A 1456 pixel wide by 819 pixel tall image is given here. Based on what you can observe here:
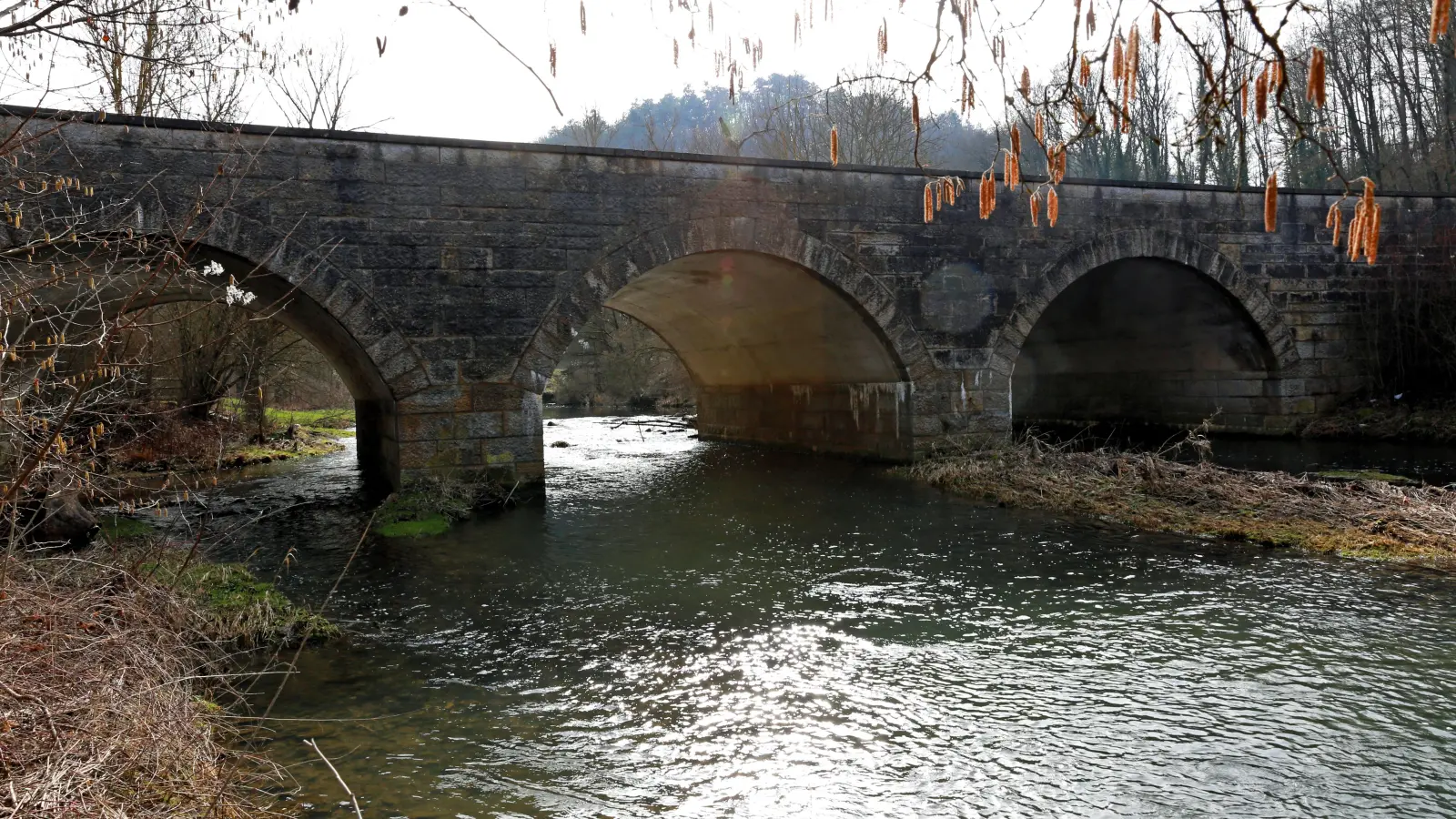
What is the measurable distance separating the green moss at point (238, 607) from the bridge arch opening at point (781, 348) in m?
5.97

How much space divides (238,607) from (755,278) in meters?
8.37

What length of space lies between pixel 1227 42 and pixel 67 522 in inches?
343

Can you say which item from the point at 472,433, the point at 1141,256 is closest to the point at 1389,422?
the point at 1141,256

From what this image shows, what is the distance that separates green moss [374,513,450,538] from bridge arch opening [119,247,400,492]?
3.00 feet

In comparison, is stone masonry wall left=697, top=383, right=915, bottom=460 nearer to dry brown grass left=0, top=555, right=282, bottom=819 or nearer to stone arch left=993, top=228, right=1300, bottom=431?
stone arch left=993, top=228, right=1300, bottom=431

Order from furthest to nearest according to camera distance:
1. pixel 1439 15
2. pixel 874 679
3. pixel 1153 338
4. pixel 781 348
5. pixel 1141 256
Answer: pixel 1153 338, pixel 781 348, pixel 1141 256, pixel 874 679, pixel 1439 15

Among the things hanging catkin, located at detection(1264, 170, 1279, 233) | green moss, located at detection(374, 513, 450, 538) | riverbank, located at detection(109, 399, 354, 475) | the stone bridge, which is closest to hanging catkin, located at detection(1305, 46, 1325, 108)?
hanging catkin, located at detection(1264, 170, 1279, 233)

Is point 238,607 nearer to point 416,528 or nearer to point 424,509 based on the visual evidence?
point 416,528

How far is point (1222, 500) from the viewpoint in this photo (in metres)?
9.17

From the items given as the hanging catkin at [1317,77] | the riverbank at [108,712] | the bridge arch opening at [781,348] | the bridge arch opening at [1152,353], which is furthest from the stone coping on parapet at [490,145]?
the hanging catkin at [1317,77]

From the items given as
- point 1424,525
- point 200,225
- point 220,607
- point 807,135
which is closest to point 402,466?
point 200,225

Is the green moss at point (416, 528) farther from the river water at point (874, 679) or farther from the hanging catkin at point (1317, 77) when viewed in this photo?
the hanging catkin at point (1317, 77)

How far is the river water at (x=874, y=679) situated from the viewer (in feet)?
12.0

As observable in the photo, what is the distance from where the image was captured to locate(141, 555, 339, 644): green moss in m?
5.60
